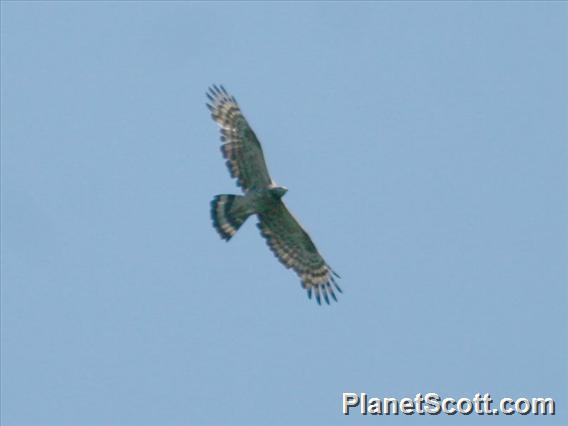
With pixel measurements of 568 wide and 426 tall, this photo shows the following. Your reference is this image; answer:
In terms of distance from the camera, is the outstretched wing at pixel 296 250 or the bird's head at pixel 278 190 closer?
the bird's head at pixel 278 190

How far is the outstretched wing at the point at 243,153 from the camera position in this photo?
27.0 meters

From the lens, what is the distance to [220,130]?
27.3 m

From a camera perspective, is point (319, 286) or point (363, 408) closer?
point (363, 408)

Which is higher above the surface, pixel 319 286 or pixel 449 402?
pixel 319 286

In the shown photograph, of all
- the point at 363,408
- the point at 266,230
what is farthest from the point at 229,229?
the point at 363,408

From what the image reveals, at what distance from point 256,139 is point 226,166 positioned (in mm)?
664

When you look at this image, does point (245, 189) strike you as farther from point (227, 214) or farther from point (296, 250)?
point (296, 250)

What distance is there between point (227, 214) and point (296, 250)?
64.6 inches

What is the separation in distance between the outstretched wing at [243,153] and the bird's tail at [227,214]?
30cm

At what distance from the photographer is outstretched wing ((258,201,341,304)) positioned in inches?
1094

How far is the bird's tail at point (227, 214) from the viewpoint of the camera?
89.3 ft

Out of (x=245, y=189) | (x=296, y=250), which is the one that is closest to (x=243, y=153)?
(x=245, y=189)

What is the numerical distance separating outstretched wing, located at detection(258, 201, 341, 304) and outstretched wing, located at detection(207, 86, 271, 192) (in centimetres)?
70

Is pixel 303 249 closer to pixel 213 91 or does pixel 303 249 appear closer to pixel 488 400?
pixel 213 91
